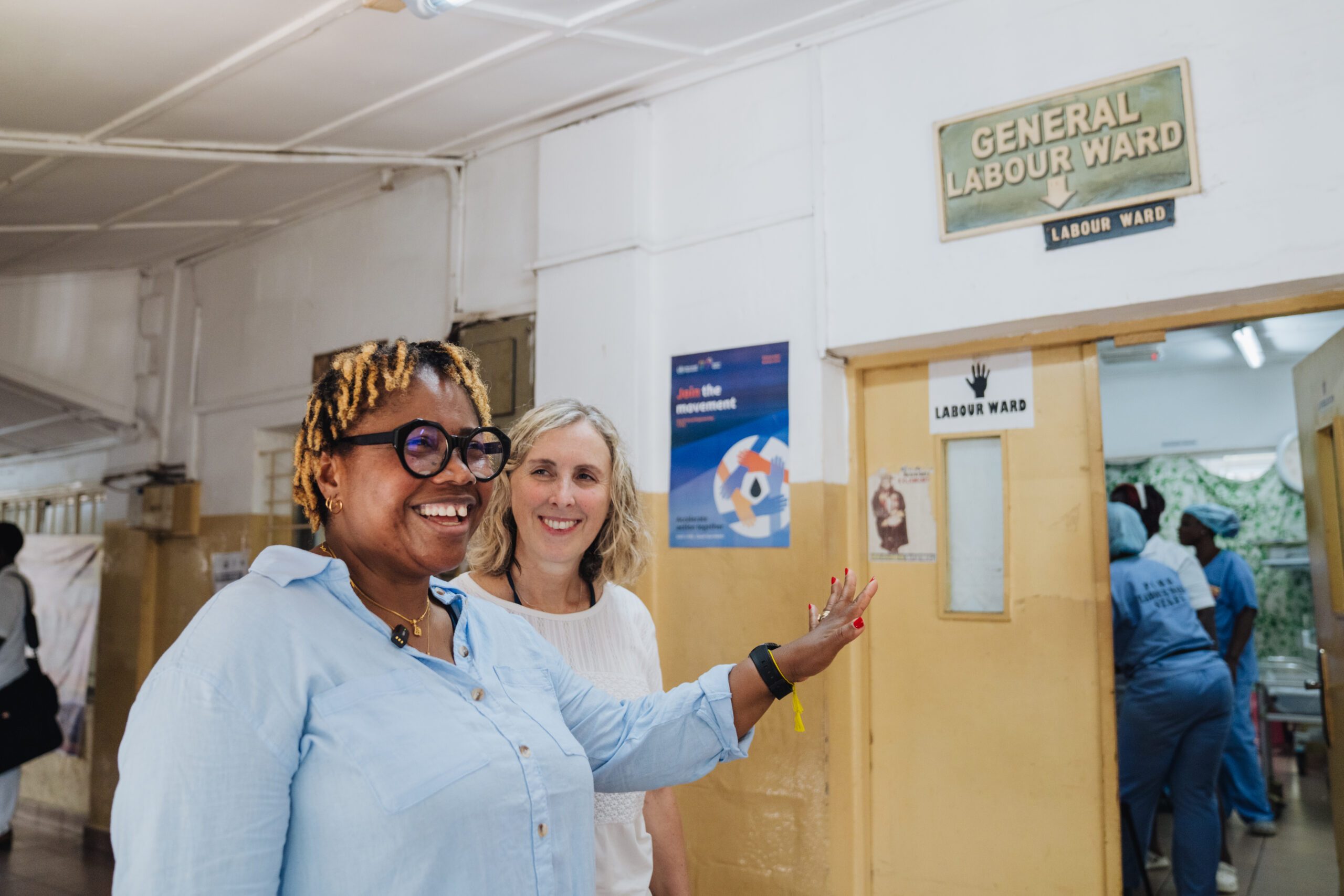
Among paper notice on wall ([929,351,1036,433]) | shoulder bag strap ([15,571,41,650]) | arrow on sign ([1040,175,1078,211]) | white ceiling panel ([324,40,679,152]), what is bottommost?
shoulder bag strap ([15,571,41,650])

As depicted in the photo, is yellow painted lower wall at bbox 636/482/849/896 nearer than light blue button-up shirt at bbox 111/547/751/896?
No

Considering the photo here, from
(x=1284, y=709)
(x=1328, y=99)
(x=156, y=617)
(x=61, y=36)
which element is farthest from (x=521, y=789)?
(x=1284, y=709)

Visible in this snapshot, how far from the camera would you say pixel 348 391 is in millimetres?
1367

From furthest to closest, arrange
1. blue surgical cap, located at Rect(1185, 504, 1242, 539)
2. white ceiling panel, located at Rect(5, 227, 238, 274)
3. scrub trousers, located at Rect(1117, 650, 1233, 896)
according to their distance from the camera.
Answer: blue surgical cap, located at Rect(1185, 504, 1242, 539) < white ceiling panel, located at Rect(5, 227, 238, 274) < scrub trousers, located at Rect(1117, 650, 1233, 896)

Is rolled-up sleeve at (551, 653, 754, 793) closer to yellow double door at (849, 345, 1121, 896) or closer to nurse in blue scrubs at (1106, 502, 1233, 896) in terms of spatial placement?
yellow double door at (849, 345, 1121, 896)

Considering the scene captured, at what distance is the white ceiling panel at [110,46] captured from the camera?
310cm

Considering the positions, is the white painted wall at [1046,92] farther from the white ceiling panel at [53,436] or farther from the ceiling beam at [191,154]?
the white ceiling panel at [53,436]

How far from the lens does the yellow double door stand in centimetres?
302

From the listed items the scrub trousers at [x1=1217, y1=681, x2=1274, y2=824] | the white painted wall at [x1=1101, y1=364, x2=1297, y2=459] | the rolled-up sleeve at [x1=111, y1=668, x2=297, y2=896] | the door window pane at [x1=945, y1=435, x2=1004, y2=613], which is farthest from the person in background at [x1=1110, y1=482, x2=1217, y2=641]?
the rolled-up sleeve at [x1=111, y1=668, x2=297, y2=896]

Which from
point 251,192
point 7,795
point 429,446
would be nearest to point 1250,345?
point 251,192

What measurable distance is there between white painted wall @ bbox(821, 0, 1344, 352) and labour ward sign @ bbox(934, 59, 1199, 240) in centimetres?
4

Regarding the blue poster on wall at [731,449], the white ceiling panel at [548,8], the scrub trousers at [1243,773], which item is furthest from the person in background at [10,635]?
the scrub trousers at [1243,773]

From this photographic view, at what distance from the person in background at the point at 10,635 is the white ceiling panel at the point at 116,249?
5.61ft

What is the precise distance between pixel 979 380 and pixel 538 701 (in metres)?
2.34
